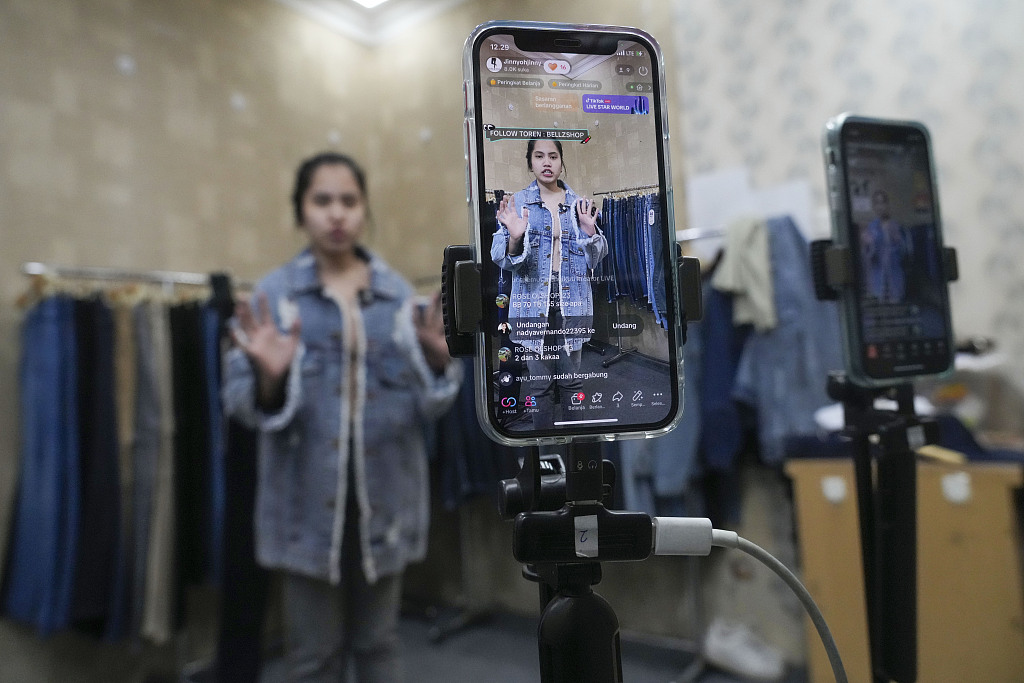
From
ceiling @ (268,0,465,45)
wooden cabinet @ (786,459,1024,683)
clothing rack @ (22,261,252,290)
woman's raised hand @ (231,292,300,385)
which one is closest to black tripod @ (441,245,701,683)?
woman's raised hand @ (231,292,300,385)

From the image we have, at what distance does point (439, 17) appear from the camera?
2893 millimetres

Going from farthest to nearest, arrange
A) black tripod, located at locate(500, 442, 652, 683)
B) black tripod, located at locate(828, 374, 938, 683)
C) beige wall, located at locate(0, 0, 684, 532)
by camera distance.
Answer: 1. beige wall, located at locate(0, 0, 684, 532)
2. black tripod, located at locate(828, 374, 938, 683)
3. black tripod, located at locate(500, 442, 652, 683)

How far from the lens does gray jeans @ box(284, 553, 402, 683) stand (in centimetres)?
122

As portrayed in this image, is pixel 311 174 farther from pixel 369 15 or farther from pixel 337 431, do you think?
pixel 369 15

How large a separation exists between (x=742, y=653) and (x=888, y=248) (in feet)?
5.28

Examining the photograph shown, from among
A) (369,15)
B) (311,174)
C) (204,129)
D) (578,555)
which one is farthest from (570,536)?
(369,15)

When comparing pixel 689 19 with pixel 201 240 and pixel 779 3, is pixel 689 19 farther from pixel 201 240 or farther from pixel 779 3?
pixel 201 240

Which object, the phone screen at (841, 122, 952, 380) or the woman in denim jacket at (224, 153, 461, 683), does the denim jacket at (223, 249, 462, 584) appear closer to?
the woman in denim jacket at (224, 153, 461, 683)

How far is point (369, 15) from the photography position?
10.2 ft

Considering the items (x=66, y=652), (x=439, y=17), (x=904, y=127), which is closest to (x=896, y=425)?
(x=904, y=127)

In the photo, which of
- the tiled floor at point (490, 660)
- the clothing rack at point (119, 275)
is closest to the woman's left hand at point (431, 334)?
the tiled floor at point (490, 660)

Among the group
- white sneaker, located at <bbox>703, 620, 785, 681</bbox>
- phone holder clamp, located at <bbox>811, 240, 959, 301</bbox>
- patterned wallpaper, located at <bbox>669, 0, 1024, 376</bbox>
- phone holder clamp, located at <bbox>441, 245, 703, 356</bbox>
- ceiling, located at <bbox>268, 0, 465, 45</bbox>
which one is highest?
ceiling, located at <bbox>268, 0, 465, 45</bbox>

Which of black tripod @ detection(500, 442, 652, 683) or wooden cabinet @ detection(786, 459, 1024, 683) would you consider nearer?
black tripod @ detection(500, 442, 652, 683)

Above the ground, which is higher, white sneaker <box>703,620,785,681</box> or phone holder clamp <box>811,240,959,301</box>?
phone holder clamp <box>811,240,959,301</box>
